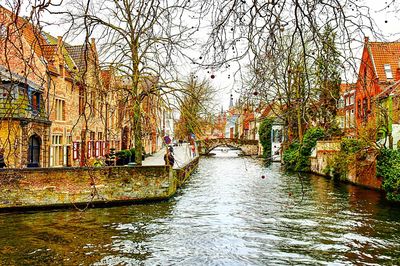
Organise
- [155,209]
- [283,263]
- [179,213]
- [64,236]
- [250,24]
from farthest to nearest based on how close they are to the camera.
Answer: [155,209] → [179,213] → [64,236] → [283,263] → [250,24]

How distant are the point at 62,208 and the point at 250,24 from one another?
1250cm

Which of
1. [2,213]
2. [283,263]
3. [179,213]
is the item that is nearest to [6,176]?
[2,213]

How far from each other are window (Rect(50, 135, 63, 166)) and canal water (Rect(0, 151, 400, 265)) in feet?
23.1

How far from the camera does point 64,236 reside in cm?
1027

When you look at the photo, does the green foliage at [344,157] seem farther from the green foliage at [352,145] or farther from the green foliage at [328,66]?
the green foliage at [328,66]

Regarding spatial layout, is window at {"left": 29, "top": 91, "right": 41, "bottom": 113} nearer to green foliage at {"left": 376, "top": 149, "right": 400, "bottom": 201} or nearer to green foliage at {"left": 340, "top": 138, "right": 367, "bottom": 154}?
green foliage at {"left": 376, "top": 149, "right": 400, "bottom": 201}

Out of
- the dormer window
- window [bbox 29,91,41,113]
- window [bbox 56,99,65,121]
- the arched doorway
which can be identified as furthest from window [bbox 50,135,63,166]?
the dormer window

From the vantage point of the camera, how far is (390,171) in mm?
15734

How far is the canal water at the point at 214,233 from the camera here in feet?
28.2

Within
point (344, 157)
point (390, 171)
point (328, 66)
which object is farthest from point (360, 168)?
point (328, 66)

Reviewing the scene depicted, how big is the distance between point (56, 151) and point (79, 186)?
21.8 feet

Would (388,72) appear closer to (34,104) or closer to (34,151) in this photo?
(34,151)

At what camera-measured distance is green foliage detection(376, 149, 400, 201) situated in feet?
48.7

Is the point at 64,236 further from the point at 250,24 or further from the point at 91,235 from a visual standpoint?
the point at 250,24
